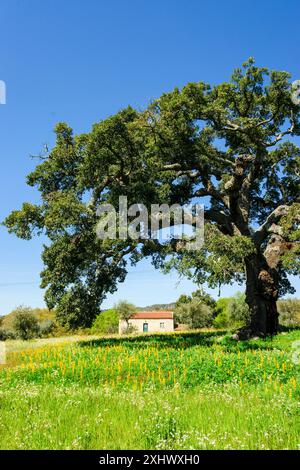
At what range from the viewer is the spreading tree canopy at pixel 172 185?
23.4 m

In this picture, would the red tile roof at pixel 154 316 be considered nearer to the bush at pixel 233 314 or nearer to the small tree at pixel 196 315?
the small tree at pixel 196 315

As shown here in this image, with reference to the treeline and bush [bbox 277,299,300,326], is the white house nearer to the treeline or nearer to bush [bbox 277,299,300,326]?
the treeline

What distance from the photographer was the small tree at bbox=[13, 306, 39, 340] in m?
52.3

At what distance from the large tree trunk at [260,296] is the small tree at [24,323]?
113ft

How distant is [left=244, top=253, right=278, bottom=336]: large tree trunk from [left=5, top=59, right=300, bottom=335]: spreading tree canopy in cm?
7

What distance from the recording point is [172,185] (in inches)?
1107

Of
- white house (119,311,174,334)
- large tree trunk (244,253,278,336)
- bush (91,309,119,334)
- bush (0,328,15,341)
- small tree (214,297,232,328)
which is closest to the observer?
large tree trunk (244,253,278,336)

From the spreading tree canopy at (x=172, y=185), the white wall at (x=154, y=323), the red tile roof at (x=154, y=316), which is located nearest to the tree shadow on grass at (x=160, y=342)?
the spreading tree canopy at (x=172, y=185)

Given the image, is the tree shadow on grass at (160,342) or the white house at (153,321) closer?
the tree shadow on grass at (160,342)

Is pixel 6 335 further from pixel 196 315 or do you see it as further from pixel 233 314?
pixel 233 314

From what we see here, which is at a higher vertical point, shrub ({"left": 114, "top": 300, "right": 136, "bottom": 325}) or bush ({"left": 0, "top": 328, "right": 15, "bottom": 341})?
shrub ({"left": 114, "top": 300, "right": 136, "bottom": 325})

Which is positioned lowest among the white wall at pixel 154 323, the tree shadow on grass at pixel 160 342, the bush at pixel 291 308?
the white wall at pixel 154 323

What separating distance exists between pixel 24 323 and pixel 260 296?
1397 inches

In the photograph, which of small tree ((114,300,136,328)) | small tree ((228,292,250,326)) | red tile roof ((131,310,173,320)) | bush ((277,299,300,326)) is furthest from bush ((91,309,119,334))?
bush ((277,299,300,326))
